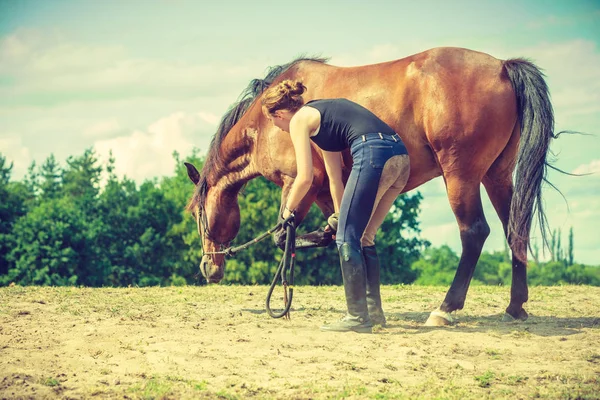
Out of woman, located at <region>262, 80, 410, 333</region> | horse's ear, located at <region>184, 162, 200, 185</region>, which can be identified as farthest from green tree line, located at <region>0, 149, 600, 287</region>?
woman, located at <region>262, 80, 410, 333</region>

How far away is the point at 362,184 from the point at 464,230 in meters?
1.39

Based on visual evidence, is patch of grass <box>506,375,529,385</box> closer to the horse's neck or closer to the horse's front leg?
the horse's front leg

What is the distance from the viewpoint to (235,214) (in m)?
9.68

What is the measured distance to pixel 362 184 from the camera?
6574 millimetres

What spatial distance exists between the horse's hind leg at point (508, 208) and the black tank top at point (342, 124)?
1688 mm

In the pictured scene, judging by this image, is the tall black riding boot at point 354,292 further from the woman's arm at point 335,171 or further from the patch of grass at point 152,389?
the patch of grass at point 152,389

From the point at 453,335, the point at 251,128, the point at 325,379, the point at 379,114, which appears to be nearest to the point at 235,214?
the point at 251,128

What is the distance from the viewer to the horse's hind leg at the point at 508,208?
7801 millimetres

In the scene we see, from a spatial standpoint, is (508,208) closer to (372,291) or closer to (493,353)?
(372,291)

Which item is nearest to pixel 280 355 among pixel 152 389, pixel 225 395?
pixel 225 395

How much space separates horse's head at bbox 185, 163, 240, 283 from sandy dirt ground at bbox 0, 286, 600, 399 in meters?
1.15

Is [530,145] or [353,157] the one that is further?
[530,145]

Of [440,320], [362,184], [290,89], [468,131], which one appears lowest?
[440,320]

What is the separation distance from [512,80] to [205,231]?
4325 millimetres
